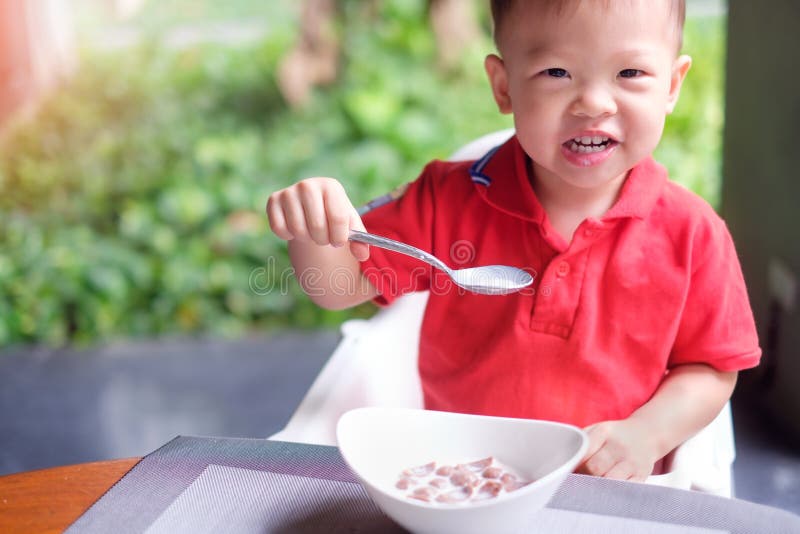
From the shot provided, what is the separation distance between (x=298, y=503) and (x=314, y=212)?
310 mm

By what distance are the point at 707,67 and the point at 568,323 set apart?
83.7 inches

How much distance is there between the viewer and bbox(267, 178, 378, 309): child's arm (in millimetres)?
990

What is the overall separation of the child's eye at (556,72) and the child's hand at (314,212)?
26 centimetres

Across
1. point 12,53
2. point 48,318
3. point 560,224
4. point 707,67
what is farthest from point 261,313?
point 560,224

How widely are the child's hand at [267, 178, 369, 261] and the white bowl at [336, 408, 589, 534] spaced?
213 mm

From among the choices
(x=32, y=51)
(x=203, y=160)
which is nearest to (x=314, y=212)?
(x=203, y=160)

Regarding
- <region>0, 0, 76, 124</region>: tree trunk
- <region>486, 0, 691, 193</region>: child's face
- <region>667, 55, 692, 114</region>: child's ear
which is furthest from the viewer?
<region>0, 0, 76, 124</region>: tree trunk

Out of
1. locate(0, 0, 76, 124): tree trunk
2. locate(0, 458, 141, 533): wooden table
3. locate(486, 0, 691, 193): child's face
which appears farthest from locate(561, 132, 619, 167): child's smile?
locate(0, 0, 76, 124): tree trunk

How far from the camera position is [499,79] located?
1.13m

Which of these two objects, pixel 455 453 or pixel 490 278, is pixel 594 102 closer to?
pixel 490 278

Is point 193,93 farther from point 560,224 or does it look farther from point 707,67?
point 560,224

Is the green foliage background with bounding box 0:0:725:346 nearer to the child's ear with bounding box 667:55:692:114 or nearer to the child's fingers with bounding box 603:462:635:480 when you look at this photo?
the child's ear with bounding box 667:55:692:114

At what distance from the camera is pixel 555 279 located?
1.11 metres

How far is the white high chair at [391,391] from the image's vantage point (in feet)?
3.50
